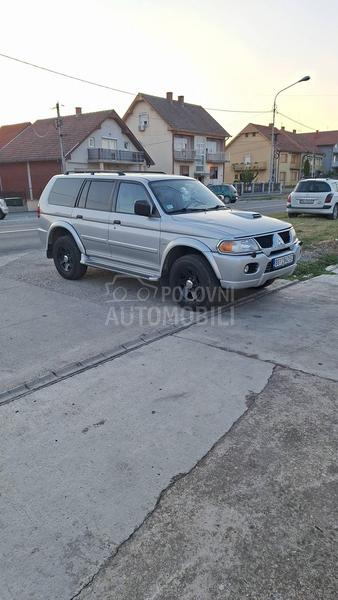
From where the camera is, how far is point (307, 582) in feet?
6.64

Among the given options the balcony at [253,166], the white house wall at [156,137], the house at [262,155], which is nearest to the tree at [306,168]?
the house at [262,155]

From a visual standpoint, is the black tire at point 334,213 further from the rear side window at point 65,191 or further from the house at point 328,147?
the house at point 328,147

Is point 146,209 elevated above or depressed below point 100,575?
above

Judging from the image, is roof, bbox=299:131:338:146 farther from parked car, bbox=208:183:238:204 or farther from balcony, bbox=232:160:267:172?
parked car, bbox=208:183:238:204

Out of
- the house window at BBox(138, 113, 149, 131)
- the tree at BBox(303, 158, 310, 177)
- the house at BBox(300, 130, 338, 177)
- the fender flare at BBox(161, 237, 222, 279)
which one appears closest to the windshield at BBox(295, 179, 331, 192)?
the fender flare at BBox(161, 237, 222, 279)

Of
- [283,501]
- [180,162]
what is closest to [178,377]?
[283,501]

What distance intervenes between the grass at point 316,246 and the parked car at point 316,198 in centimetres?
79

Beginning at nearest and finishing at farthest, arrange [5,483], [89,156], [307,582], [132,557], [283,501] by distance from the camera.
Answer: [307,582] < [132,557] < [283,501] < [5,483] < [89,156]

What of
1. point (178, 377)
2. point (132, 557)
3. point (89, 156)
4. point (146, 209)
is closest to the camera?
point (132, 557)

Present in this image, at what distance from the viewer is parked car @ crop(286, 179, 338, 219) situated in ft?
56.1

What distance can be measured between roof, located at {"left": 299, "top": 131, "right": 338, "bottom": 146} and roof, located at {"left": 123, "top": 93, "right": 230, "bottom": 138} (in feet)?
130

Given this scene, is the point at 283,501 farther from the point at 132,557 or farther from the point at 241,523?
the point at 132,557

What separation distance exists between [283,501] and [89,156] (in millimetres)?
37467

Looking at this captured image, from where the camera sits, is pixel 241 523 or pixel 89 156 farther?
pixel 89 156
